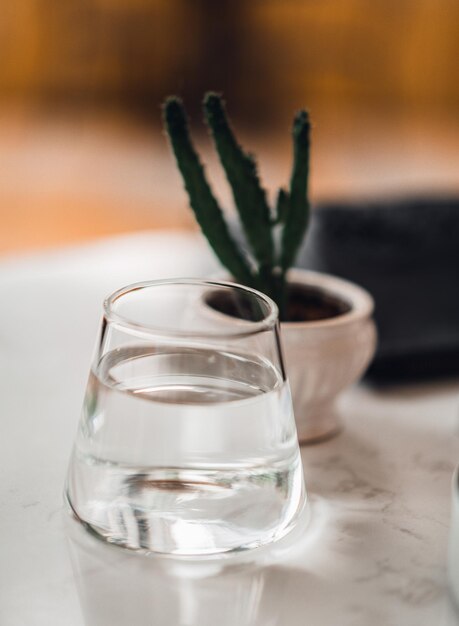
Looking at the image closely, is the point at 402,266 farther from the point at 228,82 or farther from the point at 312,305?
the point at 228,82

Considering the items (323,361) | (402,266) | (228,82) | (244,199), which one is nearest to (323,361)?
(323,361)

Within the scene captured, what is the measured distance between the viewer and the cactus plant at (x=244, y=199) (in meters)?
0.49

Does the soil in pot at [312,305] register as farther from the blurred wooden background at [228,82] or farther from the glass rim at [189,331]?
the blurred wooden background at [228,82]

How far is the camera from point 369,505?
46 cm

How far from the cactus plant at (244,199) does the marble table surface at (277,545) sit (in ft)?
0.37

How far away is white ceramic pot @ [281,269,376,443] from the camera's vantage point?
51cm

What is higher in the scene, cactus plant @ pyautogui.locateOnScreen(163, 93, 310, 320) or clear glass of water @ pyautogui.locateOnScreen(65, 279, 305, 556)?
cactus plant @ pyautogui.locateOnScreen(163, 93, 310, 320)

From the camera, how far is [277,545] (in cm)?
41

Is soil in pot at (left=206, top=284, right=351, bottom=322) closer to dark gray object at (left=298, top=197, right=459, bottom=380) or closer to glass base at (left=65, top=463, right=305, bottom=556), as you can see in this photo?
dark gray object at (left=298, top=197, right=459, bottom=380)

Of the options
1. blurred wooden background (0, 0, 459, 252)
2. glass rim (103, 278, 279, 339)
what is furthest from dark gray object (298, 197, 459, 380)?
blurred wooden background (0, 0, 459, 252)

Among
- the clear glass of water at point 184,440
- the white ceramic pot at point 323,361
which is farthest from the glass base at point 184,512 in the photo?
the white ceramic pot at point 323,361

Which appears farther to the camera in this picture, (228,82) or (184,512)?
(228,82)

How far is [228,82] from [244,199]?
7.63ft

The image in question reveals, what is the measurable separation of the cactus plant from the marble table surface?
112mm
